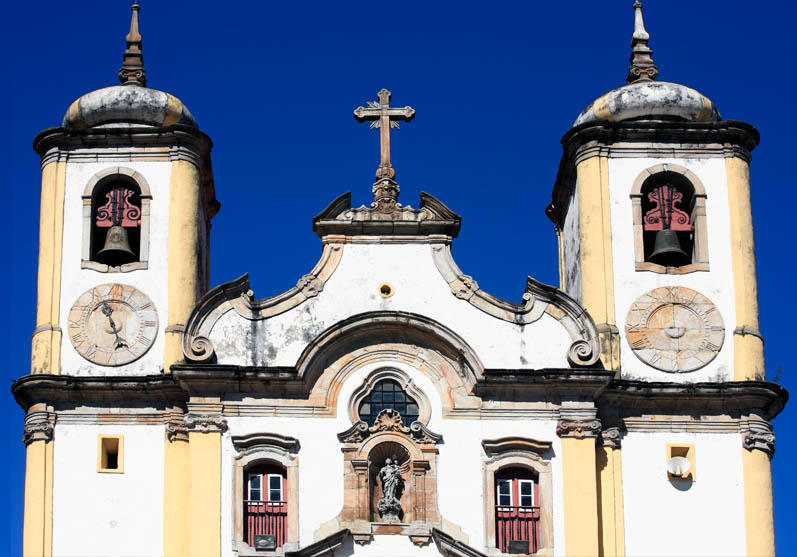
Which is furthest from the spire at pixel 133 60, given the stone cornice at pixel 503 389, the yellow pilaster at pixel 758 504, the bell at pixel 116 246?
the yellow pilaster at pixel 758 504

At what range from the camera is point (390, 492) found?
120ft

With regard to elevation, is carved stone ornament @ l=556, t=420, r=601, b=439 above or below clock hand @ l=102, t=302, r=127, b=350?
below

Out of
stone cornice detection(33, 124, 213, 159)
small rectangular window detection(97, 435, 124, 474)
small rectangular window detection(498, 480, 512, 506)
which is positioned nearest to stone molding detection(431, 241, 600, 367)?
small rectangular window detection(498, 480, 512, 506)

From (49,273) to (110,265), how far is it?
42.0 inches

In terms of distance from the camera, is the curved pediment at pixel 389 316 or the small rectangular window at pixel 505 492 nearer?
the small rectangular window at pixel 505 492

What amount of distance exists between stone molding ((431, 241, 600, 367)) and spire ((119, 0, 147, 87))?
7.08m

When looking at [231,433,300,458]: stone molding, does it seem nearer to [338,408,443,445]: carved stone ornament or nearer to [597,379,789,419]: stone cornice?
[338,408,443,445]: carved stone ornament

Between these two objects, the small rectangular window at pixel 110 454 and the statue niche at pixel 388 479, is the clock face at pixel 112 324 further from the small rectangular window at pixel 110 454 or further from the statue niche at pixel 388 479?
the statue niche at pixel 388 479

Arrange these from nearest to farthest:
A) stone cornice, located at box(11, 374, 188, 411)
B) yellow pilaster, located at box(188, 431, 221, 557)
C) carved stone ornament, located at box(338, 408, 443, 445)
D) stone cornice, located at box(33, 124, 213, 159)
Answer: yellow pilaster, located at box(188, 431, 221, 557)
carved stone ornament, located at box(338, 408, 443, 445)
stone cornice, located at box(11, 374, 188, 411)
stone cornice, located at box(33, 124, 213, 159)

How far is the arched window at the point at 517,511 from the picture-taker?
36469mm

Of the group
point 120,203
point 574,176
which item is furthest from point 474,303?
point 120,203

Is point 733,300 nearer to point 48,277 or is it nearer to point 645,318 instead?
point 645,318

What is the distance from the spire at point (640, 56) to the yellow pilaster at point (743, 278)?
103 inches

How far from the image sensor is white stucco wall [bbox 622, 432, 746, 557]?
3697 centimetres
